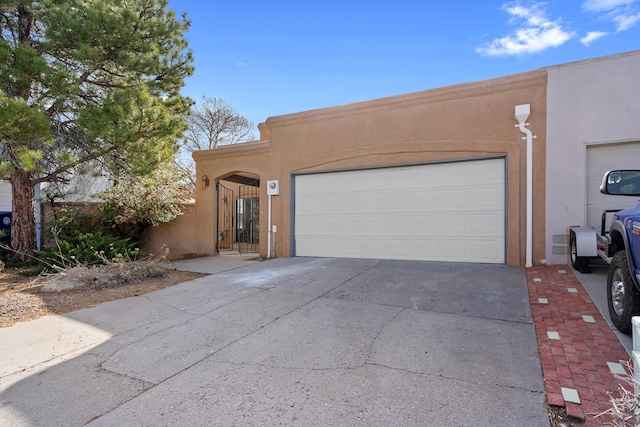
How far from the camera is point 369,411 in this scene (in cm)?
266

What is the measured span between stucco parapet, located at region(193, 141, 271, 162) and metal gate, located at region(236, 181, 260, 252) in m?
1.82

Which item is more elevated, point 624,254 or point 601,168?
point 601,168

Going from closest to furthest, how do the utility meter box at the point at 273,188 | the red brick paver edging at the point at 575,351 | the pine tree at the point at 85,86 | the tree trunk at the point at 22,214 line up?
1. the red brick paver edging at the point at 575,351
2. the pine tree at the point at 85,86
3. the tree trunk at the point at 22,214
4. the utility meter box at the point at 273,188

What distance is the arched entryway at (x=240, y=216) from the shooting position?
12852 mm

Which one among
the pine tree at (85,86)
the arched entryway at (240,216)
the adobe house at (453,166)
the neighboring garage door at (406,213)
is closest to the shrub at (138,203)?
the pine tree at (85,86)

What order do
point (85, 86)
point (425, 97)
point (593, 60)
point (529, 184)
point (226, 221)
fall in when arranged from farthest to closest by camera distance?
point (226, 221)
point (85, 86)
point (425, 97)
point (529, 184)
point (593, 60)

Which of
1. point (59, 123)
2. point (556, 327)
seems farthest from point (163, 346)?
point (59, 123)

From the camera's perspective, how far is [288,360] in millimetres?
3561

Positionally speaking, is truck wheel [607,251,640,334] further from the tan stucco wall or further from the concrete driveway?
the tan stucco wall

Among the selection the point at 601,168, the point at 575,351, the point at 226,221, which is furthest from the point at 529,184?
the point at 226,221

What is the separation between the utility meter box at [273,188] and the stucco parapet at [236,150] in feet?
3.39

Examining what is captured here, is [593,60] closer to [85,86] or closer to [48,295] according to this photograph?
[48,295]

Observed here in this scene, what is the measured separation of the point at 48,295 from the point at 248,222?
7340 mm

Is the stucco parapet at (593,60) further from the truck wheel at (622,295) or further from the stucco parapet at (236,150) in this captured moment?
the stucco parapet at (236,150)
